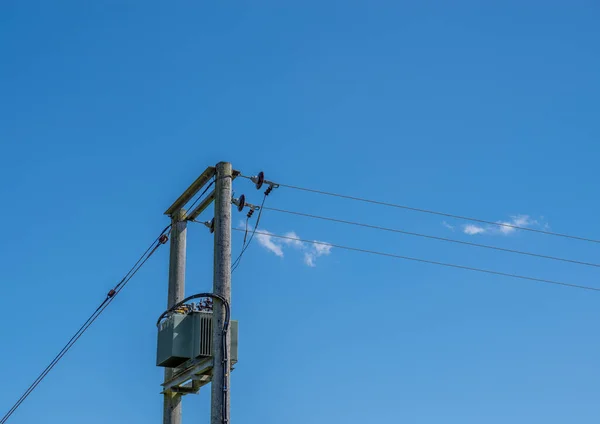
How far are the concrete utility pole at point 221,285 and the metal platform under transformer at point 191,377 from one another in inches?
14.8

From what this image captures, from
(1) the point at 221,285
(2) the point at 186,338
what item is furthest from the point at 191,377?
(1) the point at 221,285

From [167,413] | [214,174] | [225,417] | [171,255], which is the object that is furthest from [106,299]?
[225,417]

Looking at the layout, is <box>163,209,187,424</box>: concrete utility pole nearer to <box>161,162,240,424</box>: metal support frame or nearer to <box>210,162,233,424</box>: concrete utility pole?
→ <box>161,162,240,424</box>: metal support frame

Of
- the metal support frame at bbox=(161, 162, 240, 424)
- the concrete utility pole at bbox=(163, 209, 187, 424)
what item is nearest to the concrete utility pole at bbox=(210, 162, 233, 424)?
the metal support frame at bbox=(161, 162, 240, 424)

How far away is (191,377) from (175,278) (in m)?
2.60

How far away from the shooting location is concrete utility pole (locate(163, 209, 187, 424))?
17141 mm

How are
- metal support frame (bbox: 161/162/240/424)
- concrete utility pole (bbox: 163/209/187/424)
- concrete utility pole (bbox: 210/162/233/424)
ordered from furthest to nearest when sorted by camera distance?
concrete utility pole (bbox: 163/209/187/424)
metal support frame (bbox: 161/162/240/424)
concrete utility pole (bbox: 210/162/233/424)

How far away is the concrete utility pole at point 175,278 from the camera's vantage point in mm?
17141

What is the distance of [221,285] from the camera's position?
15195 mm

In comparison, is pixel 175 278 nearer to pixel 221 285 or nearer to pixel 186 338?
pixel 186 338

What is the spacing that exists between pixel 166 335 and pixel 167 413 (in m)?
1.88

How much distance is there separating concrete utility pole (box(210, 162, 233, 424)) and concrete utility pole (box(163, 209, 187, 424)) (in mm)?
2595

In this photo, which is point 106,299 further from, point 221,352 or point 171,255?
point 221,352

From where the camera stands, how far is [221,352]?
14.9 meters
